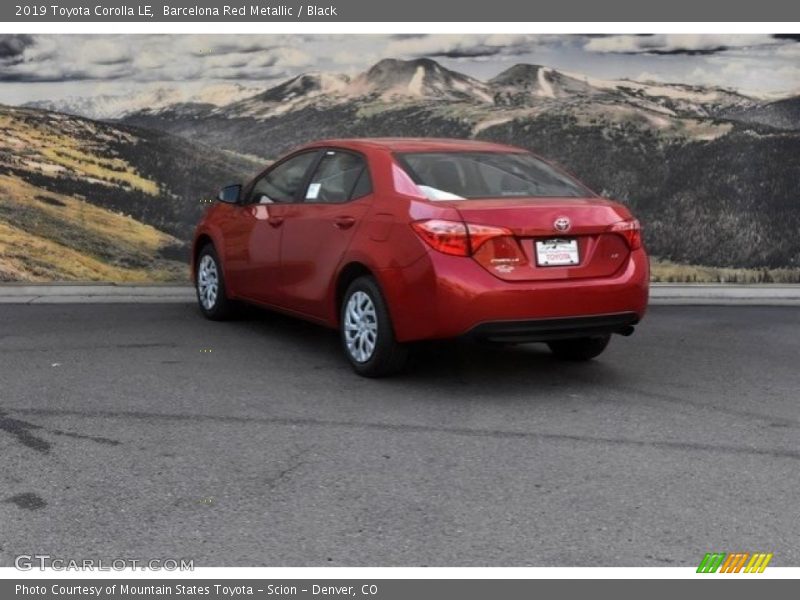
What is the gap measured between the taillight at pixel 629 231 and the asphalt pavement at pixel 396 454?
0.91m

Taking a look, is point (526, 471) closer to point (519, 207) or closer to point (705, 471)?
→ point (705, 471)

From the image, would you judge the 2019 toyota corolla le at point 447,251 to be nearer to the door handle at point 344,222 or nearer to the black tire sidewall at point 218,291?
the door handle at point 344,222

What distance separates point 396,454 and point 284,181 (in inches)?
134

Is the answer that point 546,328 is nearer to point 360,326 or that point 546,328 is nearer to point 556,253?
point 556,253

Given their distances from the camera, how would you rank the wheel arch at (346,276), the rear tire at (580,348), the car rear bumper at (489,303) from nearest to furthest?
the car rear bumper at (489,303) < the wheel arch at (346,276) < the rear tire at (580,348)

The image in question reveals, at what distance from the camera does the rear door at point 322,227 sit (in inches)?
274

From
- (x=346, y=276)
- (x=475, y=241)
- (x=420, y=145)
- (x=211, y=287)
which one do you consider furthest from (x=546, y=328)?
(x=211, y=287)

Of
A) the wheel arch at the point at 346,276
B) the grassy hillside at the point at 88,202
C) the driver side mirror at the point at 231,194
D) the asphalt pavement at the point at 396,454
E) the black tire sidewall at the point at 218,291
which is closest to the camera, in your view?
the asphalt pavement at the point at 396,454

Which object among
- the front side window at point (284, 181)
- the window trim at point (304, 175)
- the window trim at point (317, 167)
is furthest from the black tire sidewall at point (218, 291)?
the window trim at point (317, 167)

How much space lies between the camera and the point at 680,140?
11.6 metres

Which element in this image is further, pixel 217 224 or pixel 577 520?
pixel 217 224

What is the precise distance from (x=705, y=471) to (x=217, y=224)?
197 inches

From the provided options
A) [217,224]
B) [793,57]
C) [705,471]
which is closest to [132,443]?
[705,471]

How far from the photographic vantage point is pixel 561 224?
20.5ft
